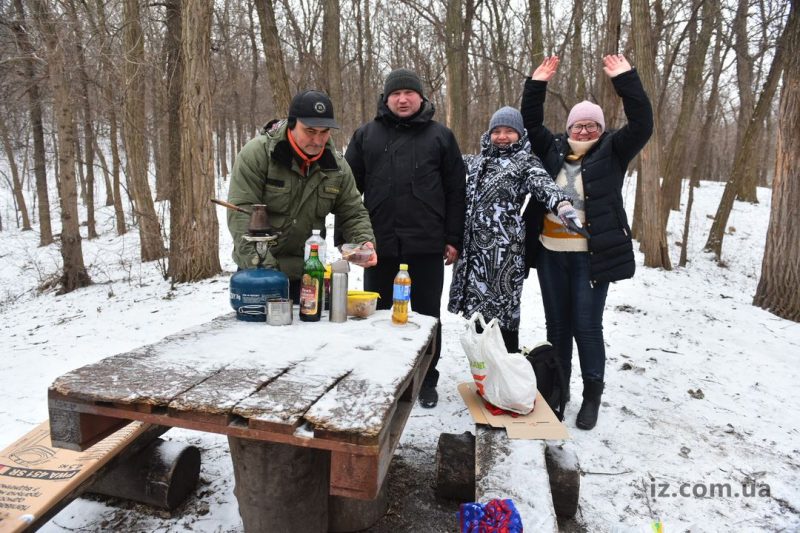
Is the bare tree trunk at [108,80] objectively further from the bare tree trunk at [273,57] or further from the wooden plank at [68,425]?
the wooden plank at [68,425]

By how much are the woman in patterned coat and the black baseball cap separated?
3.82ft

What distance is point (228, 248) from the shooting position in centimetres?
1216

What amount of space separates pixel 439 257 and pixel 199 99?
17.6 feet

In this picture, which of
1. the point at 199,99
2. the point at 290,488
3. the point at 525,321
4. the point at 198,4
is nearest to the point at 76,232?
the point at 199,99

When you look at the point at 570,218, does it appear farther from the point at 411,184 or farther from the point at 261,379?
the point at 261,379

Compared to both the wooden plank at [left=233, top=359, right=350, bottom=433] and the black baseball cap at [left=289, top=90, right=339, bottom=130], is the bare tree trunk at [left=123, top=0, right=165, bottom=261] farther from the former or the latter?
the wooden plank at [left=233, top=359, right=350, bottom=433]

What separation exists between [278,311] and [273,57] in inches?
233

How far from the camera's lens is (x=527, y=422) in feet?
8.31

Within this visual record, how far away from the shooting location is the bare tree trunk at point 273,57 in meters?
7.03

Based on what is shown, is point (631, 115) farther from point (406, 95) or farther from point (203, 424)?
point (203, 424)

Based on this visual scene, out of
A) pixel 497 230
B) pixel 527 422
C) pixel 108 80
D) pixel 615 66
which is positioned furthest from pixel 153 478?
pixel 108 80

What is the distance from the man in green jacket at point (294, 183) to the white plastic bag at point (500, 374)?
784 mm

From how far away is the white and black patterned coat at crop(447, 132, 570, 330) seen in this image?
10.2 ft

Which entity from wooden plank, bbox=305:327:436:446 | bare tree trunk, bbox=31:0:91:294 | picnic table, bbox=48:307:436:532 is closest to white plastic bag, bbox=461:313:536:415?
picnic table, bbox=48:307:436:532
